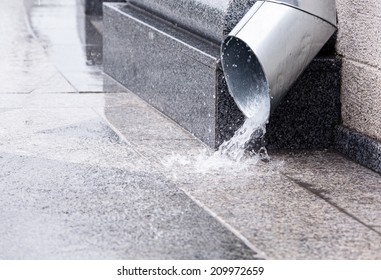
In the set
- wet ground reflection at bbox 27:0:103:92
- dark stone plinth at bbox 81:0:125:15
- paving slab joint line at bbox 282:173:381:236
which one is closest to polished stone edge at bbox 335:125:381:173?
paving slab joint line at bbox 282:173:381:236

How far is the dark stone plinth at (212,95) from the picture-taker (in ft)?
21.8

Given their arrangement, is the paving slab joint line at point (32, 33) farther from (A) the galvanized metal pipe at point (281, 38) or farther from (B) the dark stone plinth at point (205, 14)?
(A) the galvanized metal pipe at point (281, 38)

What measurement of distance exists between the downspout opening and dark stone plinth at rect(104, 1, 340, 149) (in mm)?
89

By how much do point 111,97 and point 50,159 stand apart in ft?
7.65

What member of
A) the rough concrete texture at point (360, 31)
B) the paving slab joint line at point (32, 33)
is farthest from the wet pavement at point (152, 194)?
the paving slab joint line at point (32, 33)

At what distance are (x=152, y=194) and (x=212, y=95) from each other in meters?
1.26

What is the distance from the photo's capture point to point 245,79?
6648 millimetres

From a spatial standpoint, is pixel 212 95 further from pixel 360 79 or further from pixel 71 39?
Answer: pixel 71 39

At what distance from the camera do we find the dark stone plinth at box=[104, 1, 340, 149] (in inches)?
261

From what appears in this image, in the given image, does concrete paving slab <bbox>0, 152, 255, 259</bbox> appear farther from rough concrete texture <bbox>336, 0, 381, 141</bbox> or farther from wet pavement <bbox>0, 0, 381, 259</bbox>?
rough concrete texture <bbox>336, 0, 381, 141</bbox>

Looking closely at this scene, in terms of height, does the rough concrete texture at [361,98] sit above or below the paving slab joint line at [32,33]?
above

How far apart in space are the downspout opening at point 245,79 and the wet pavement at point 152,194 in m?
0.38
